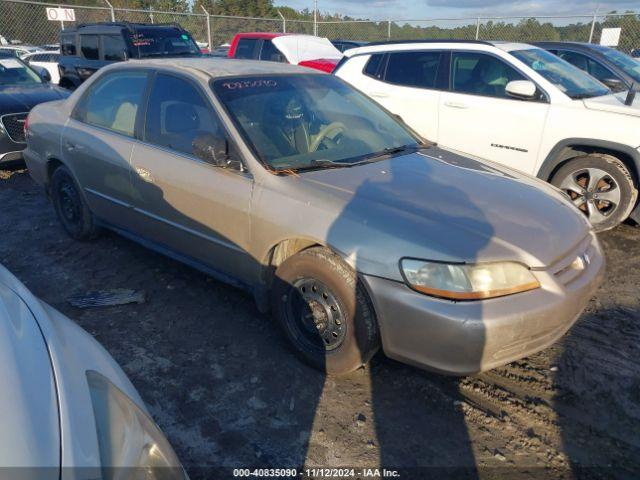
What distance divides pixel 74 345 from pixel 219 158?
5.63ft

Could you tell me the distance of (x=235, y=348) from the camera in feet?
10.7

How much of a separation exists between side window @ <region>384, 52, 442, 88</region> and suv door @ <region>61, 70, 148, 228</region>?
11.5ft

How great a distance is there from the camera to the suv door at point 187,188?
10.6 feet

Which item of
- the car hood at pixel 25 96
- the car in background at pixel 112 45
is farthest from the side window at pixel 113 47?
the car hood at pixel 25 96

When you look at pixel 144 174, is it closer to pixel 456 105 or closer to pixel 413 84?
pixel 456 105

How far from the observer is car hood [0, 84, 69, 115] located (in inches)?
273

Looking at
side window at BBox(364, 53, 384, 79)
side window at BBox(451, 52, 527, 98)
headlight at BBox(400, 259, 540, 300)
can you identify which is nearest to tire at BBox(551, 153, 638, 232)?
side window at BBox(451, 52, 527, 98)

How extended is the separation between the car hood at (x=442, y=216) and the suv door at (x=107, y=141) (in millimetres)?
1683

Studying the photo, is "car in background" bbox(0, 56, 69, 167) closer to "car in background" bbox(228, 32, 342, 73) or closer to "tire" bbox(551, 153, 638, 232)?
"car in background" bbox(228, 32, 342, 73)

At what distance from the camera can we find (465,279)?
2.43 metres

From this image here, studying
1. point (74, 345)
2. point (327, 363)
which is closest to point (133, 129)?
point (327, 363)

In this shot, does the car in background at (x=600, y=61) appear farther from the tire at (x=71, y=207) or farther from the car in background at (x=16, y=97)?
the car in background at (x=16, y=97)

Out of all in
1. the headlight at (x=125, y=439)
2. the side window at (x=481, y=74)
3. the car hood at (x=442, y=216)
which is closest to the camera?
the headlight at (x=125, y=439)

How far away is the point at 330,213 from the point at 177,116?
155 centimetres
